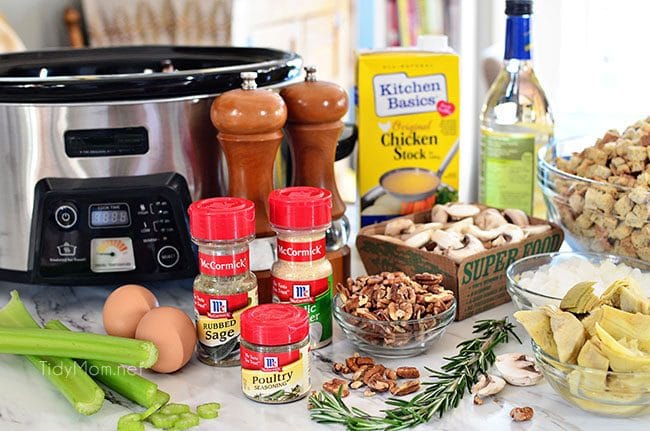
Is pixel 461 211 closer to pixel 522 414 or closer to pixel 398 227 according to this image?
pixel 398 227

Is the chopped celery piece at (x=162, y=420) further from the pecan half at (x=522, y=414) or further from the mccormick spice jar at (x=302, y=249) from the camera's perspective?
the pecan half at (x=522, y=414)

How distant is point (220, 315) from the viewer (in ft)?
3.20

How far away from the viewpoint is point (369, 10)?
11.9 feet

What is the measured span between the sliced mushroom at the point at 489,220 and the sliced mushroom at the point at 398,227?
92mm

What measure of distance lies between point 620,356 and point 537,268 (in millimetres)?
297

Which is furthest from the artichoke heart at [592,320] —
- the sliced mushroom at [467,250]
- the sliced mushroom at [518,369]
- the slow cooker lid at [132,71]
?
the slow cooker lid at [132,71]

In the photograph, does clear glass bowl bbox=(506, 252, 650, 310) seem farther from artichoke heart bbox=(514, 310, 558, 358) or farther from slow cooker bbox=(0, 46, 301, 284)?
slow cooker bbox=(0, 46, 301, 284)

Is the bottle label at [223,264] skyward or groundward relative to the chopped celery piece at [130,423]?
skyward

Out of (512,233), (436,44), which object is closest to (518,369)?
(512,233)

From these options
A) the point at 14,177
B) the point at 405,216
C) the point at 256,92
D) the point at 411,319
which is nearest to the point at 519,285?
the point at 411,319

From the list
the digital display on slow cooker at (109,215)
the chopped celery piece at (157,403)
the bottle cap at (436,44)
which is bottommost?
the chopped celery piece at (157,403)

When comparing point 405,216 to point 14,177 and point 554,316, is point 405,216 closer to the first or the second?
point 554,316

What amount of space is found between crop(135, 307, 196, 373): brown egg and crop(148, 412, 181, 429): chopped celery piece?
0.09 metres

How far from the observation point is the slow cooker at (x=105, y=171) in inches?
43.6
